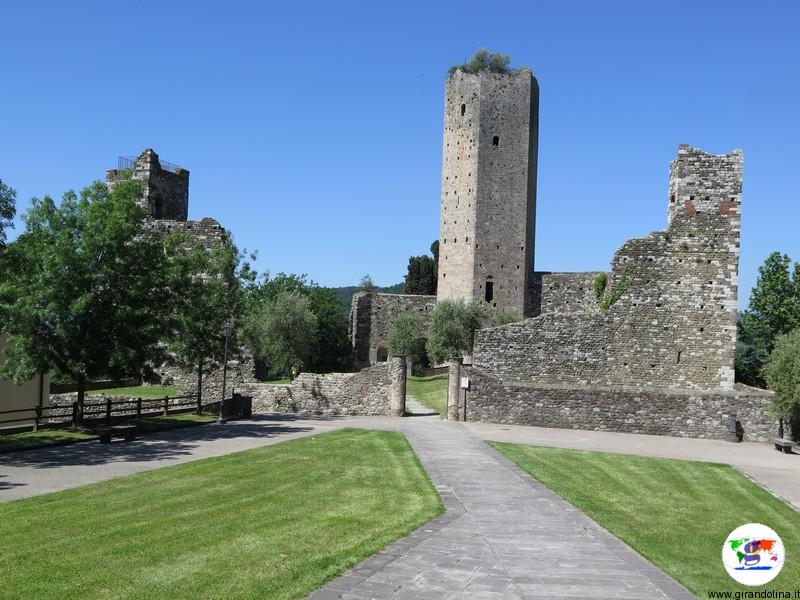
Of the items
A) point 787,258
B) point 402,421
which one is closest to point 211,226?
point 402,421

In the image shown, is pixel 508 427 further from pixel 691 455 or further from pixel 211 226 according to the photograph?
pixel 211 226

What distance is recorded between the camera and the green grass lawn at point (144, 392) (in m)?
28.1

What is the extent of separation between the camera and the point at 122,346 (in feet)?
61.0

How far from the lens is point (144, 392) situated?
96.1 ft

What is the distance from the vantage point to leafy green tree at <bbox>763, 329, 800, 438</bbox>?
2064 centimetres

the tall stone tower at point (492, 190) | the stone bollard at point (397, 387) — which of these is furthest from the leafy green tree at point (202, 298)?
the tall stone tower at point (492, 190)

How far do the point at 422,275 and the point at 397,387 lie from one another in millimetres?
50564

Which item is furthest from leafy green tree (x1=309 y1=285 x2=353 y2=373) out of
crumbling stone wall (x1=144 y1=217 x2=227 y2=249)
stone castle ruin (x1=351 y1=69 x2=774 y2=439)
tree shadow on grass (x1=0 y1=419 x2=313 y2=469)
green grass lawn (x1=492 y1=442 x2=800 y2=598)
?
green grass lawn (x1=492 y1=442 x2=800 y2=598)

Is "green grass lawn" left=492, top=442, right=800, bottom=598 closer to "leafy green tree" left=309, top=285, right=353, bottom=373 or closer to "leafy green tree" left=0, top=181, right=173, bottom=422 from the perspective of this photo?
"leafy green tree" left=0, top=181, right=173, bottom=422

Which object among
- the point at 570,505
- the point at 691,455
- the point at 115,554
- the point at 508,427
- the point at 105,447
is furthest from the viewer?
the point at 508,427

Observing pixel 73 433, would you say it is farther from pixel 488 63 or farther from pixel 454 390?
pixel 488 63

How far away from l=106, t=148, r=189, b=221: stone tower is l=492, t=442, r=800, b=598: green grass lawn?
1902 centimetres

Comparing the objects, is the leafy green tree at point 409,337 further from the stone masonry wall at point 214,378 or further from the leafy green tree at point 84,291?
the leafy green tree at point 84,291

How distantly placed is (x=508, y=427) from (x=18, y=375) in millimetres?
14004
